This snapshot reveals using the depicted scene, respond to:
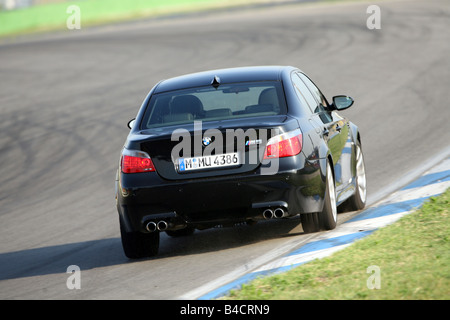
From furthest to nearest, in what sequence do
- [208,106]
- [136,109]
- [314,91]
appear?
[136,109] → [314,91] → [208,106]

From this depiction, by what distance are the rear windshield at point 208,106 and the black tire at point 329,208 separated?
77cm

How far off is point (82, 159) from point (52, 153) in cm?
98

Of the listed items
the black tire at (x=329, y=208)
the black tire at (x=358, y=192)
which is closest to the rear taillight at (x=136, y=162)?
the black tire at (x=329, y=208)

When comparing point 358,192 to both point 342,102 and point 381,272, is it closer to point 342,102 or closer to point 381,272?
point 342,102

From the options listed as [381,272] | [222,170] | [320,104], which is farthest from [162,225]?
[320,104]

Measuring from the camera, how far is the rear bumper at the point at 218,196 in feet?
23.6

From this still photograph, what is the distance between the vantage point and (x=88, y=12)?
54219mm

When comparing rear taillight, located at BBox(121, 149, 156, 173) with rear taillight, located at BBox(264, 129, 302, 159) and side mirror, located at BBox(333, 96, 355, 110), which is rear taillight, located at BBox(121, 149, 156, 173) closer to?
rear taillight, located at BBox(264, 129, 302, 159)

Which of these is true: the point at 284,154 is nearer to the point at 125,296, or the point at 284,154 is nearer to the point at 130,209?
the point at 130,209

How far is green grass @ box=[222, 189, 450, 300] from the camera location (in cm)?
537

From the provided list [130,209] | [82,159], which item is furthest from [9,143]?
[130,209]

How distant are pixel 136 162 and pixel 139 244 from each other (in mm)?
859

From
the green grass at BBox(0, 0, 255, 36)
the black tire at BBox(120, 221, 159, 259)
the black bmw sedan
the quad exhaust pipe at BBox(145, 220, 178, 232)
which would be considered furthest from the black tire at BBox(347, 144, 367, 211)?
the green grass at BBox(0, 0, 255, 36)

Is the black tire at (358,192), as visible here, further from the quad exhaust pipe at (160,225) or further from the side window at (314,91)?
the quad exhaust pipe at (160,225)
